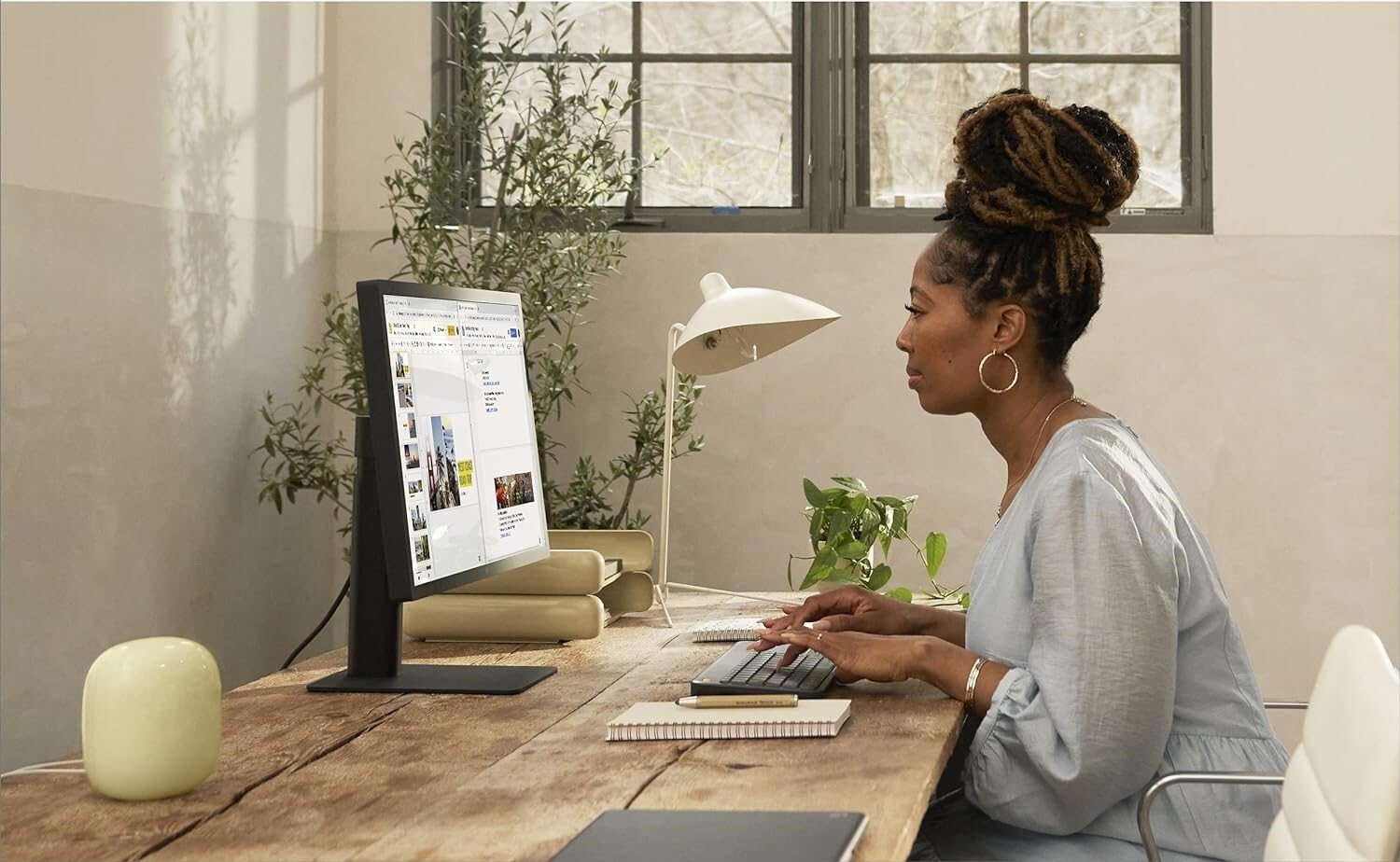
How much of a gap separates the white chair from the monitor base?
77 centimetres

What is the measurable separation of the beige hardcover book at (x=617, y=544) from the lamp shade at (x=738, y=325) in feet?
1.04

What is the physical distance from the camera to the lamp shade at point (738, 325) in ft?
7.51

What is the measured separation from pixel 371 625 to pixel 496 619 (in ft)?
1.18

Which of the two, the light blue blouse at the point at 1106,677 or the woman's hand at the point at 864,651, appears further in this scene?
the woman's hand at the point at 864,651

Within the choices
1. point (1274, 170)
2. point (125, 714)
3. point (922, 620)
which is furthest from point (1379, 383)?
point (125, 714)

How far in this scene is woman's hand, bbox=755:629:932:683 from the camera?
65.0 inches

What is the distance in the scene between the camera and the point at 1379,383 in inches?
132

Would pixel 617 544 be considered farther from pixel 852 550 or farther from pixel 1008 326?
pixel 1008 326

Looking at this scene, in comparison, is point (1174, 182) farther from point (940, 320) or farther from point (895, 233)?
point (940, 320)

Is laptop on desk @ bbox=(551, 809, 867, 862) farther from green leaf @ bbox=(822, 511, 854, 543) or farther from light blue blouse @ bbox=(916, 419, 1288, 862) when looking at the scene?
green leaf @ bbox=(822, 511, 854, 543)

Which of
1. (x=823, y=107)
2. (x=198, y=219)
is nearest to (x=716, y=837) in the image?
(x=198, y=219)

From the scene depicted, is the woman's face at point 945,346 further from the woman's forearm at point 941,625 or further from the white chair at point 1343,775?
the white chair at point 1343,775

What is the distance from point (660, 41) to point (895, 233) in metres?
0.78

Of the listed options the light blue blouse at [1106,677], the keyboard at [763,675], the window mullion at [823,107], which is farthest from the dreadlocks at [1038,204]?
the window mullion at [823,107]
